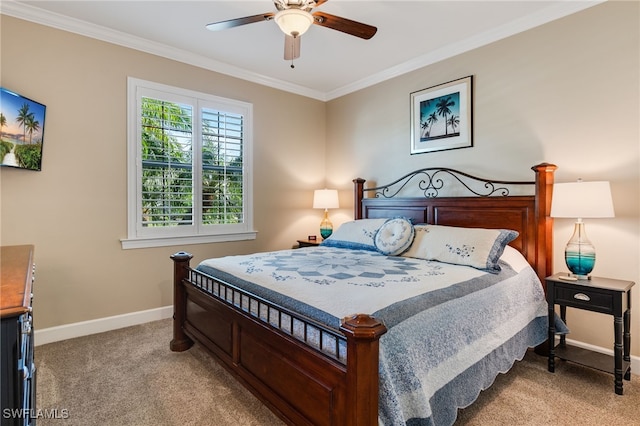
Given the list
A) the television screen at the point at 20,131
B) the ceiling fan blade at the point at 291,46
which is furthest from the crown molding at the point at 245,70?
the ceiling fan blade at the point at 291,46

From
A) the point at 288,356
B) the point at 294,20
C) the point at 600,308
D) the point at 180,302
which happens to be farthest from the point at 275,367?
the point at 600,308

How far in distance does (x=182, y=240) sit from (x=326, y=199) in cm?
183

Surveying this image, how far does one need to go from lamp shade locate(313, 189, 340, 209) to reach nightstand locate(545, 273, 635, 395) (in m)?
2.56

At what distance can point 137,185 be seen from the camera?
3.37 metres

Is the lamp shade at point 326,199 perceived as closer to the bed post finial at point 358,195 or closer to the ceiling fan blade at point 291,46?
the bed post finial at point 358,195

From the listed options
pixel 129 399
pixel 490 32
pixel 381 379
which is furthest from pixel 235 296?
pixel 490 32

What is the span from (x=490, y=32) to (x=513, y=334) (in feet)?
8.77

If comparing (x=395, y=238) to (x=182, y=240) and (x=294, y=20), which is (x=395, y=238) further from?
(x=182, y=240)

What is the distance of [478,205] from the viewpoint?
10.2 ft

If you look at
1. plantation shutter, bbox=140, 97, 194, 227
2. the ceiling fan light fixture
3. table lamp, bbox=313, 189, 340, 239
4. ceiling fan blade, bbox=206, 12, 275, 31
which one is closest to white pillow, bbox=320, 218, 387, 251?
table lamp, bbox=313, 189, 340, 239

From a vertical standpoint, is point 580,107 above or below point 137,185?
above

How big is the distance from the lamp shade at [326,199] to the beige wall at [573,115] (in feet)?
4.28

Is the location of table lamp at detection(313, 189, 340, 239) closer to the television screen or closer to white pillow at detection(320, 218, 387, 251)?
white pillow at detection(320, 218, 387, 251)

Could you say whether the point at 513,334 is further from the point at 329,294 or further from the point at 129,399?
the point at 129,399
